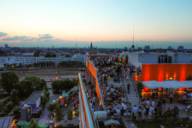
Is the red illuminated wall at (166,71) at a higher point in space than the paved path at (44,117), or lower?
higher

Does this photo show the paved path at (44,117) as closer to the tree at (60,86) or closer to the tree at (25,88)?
the tree at (25,88)

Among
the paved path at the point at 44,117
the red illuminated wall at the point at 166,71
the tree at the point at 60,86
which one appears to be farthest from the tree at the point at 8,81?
the red illuminated wall at the point at 166,71

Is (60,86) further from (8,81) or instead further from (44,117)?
(44,117)

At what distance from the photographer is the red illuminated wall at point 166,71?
1469 centimetres

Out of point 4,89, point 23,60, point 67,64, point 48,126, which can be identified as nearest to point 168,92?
point 48,126

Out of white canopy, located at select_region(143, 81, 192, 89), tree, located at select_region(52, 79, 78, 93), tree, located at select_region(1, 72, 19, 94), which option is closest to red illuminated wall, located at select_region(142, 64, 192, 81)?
white canopy, located at select_region(143, 81, 192, 89)

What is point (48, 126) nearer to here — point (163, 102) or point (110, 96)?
point (110, 96)

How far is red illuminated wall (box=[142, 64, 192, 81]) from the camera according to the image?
14.7 meters

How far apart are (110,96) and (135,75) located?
3.33 m

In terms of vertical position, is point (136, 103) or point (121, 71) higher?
point (121, 71)

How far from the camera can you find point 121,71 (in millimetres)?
15469

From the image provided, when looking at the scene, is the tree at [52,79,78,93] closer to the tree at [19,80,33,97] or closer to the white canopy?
the tree at [19,80,33,97]

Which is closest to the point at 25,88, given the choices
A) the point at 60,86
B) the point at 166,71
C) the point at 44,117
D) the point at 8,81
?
the point at 8,81

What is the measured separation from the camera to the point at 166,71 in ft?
49.0
